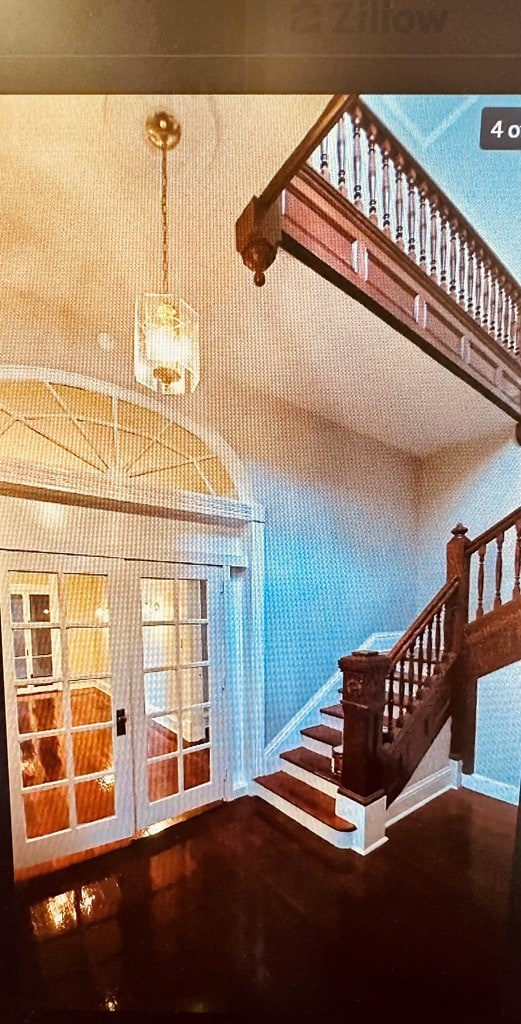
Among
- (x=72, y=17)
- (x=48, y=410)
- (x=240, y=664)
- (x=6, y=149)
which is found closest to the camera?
(x=72, y=17)

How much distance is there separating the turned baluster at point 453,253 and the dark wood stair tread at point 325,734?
1.01m

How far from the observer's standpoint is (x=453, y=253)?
0.73 meters

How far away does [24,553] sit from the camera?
0.70m

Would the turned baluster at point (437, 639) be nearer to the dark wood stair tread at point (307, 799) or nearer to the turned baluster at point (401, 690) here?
the turned baluster at point (401, 690)

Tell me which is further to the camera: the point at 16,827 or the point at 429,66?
the point at 16,827

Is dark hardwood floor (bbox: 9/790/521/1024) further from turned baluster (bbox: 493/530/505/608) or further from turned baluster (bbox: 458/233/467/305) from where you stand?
turned baluster (bbox: 458/233/467/305)

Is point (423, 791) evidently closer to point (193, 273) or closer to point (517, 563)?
point (517, 563)

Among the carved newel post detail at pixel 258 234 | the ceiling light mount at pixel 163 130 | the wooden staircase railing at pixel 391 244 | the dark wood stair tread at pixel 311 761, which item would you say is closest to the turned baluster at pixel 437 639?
the dark wood stair tread at pixel 311 761

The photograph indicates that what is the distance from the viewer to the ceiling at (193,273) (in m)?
0.60

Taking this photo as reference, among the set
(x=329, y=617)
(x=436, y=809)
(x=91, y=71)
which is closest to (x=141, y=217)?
(x=91, y=71)

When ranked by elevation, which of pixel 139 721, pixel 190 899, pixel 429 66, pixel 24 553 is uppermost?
pixel 429 66

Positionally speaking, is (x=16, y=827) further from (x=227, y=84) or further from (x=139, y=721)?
(x=227, y=84)

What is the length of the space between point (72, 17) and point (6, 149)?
8.5 inches

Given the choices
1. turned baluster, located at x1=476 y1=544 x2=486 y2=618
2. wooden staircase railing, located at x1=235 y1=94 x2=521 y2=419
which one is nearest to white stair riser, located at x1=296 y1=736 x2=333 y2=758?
turned baluster, located at x1=476 y1=544 x2=486 y2=618
